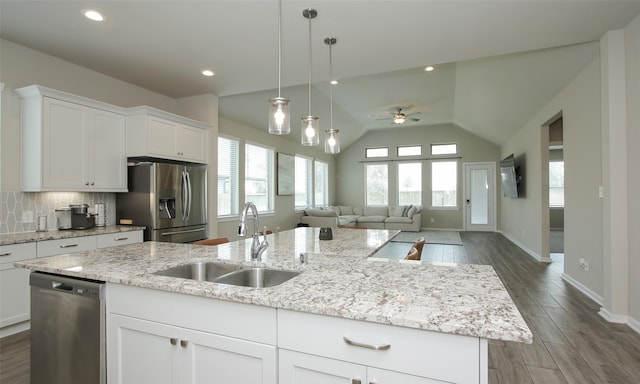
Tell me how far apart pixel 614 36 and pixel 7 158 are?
577 cm

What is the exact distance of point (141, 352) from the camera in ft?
4.73

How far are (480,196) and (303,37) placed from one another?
8364mm

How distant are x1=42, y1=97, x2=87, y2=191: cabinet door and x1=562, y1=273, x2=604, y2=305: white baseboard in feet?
18.2

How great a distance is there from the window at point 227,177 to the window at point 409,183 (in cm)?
603

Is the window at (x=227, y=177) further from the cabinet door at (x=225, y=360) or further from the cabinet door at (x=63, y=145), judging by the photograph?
the cabinet door at (x=225, y=360)

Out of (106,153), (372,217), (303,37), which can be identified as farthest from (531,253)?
(106,153)

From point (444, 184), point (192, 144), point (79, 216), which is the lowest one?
point (79, 216)

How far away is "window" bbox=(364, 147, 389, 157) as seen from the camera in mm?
10594

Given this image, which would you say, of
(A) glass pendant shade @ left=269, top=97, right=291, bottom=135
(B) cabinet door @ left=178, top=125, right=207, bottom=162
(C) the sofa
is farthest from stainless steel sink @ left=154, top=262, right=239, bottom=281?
(C) the sofa

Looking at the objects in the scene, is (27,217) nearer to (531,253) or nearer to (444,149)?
(531,253)

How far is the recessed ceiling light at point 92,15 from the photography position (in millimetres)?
2542

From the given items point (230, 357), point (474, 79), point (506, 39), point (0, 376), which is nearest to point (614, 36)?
point (506, 39)

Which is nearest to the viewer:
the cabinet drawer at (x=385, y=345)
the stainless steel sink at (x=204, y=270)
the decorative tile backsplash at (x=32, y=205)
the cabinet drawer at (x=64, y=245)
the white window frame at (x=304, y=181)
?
the cabinet drawer at (x=385, y=345)

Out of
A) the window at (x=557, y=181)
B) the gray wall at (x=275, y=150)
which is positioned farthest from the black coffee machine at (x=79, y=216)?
the window at (x=557, y=181)
